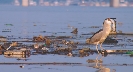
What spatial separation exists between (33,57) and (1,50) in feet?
7.39

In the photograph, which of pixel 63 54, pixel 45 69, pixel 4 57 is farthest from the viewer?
pixel 63 54

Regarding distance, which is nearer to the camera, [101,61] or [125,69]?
[125,69]

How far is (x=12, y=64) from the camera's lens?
22297mm

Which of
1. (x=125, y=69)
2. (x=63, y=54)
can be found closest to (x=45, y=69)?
(x=125, y=69)

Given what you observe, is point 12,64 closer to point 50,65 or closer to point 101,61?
point 50,65

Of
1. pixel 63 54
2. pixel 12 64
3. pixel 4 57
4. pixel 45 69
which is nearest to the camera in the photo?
pixel 45 69

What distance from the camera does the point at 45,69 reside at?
20922 mm

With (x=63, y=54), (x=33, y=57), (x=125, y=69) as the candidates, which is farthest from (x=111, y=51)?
(x=125, y=69)

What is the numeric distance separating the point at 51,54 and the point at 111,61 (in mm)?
3605

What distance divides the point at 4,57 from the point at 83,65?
3.80 metres

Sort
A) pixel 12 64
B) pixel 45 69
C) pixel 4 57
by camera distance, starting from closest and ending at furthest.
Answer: pixel 45 69 < pixel 12 64 < pixel 4 57

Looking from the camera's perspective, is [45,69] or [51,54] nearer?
[45,69]

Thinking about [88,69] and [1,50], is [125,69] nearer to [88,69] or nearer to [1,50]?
[88,69]

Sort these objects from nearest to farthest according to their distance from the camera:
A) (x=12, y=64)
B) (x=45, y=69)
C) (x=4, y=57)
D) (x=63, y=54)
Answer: (x=45, y=69), (x=12, y=64), (x=4, y=57), (x=63, y=54)
